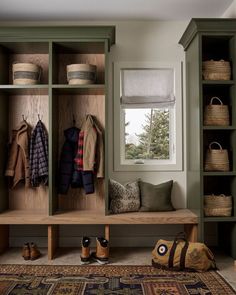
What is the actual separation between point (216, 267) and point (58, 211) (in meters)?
1.75

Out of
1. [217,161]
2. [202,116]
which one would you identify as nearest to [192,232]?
[217,161]

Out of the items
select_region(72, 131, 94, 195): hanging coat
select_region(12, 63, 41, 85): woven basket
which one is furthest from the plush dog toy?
select_region(12, 63, 41, 85): woven basket

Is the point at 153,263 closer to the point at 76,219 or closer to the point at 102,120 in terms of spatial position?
the point at 76,219

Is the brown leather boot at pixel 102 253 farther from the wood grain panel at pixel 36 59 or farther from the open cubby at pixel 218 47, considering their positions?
the open cubby at pixel 218 47

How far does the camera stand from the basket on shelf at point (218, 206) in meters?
3.79

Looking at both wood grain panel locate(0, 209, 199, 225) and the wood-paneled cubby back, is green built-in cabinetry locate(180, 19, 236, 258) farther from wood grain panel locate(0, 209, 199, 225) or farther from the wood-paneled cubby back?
the wood-paneled cubby back

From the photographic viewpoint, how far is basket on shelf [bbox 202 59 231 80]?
12.6 feet

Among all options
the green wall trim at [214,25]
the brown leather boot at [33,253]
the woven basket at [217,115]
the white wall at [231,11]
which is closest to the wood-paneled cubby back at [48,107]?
the brown leather boot at [33,253]

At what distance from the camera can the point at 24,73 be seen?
157 inches

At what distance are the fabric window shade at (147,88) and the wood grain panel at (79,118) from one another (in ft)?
1.05

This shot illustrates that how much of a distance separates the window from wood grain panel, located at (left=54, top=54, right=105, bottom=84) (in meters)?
0.18

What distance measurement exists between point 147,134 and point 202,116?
35.0 inches

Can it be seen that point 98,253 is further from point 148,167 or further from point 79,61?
point 79,61

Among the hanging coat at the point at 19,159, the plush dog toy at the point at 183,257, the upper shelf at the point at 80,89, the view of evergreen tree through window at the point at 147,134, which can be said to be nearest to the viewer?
the plush dog toy at the point at 183,257
